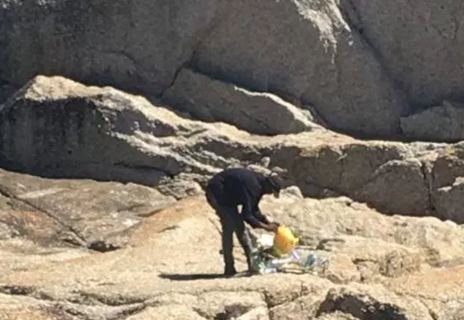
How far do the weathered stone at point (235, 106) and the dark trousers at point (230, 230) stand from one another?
5701 mm

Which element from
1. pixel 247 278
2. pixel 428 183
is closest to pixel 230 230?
pixel 247 278

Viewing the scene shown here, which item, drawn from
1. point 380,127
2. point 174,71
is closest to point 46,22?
point 174,71

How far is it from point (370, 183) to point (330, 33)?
3.07 meters

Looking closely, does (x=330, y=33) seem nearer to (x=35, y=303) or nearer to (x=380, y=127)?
(x=380, y=127)

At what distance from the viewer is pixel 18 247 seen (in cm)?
1550

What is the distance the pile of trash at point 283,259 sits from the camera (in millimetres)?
12945

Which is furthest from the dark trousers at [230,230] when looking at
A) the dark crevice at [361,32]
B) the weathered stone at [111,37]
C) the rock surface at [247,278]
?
the dark crevice at [361,32]

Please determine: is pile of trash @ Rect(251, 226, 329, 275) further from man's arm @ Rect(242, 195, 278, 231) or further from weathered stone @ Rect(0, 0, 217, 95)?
weathered stone @ Rect(0, 0, 217, 95)

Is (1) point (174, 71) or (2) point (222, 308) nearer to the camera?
(2) point (222, 308)

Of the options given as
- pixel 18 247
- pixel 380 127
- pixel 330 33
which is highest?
pixel 330 33

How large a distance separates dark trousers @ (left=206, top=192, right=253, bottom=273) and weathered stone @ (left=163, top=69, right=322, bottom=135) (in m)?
5.70

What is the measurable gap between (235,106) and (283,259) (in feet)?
20.0

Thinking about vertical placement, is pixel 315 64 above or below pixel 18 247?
above

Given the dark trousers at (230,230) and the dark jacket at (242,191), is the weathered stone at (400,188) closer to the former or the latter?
the dark trousers at (230,230)
